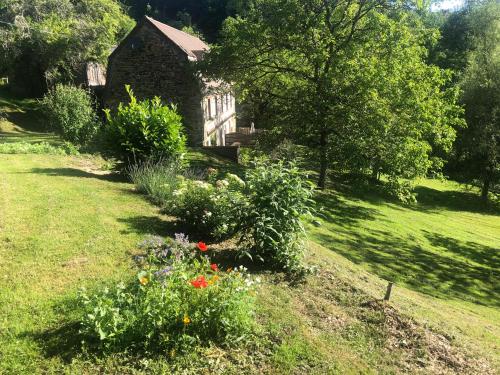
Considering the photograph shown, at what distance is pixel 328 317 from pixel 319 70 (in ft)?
46.9

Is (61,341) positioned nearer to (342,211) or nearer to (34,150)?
(34,150)

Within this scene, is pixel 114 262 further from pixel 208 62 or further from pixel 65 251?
pixel 208 62

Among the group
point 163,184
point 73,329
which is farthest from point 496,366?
point 163,184

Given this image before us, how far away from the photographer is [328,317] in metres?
5.52

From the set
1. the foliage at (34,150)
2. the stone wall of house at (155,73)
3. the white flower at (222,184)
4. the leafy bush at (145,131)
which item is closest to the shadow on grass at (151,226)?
the white flower at (222,184)

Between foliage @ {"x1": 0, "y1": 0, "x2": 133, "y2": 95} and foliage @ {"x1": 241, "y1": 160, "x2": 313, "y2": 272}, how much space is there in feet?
90.1

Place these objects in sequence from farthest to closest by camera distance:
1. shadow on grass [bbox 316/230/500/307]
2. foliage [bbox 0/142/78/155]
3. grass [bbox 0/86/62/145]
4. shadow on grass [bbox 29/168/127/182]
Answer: grass [bbox 0/86/62/145] < foliage [bbox 0/142/78/155] < shadow on grass [bbox 29/168/127/182] < shadow on grass [bbox 316/230/500/307]

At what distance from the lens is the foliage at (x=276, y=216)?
6176mm

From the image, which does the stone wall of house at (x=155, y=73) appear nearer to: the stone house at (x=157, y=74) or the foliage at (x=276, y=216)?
the stone house at (x=157, y=74)

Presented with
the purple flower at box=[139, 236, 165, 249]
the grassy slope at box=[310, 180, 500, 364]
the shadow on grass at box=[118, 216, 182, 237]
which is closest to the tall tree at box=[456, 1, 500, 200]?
the grassy slope at box=[310, 180, 500, 364]

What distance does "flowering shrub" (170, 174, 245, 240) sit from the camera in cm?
680

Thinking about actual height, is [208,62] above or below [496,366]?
above

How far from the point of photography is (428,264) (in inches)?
486

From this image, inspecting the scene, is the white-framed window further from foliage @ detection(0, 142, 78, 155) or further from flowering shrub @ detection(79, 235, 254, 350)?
flowering shrub @ detection(79, 235, 254, 350)
